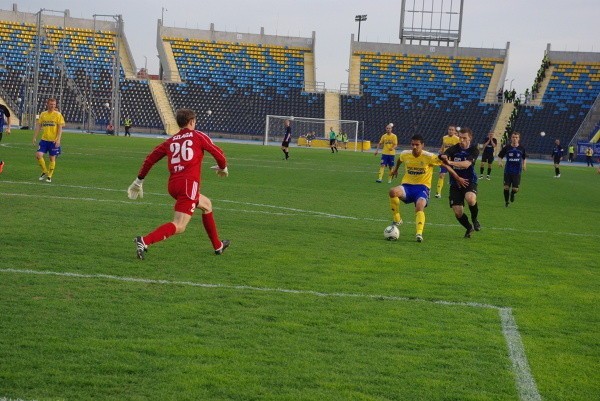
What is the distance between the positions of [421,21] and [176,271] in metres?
71.9

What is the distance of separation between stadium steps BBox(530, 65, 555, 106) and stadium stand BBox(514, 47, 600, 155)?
93mm

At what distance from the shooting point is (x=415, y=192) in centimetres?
1405

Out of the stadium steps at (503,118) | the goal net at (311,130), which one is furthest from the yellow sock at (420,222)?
the stadium steps at (503,118)

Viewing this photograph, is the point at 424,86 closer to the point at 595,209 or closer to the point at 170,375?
the point at 595,209

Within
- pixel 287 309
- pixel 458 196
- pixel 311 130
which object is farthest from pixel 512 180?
pixel 311 130

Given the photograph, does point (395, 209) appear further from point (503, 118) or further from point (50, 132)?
point (503, 118)

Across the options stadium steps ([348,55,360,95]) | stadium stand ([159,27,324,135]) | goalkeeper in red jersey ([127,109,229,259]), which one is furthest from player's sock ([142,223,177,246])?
stadium steps ([348,55,360,95])

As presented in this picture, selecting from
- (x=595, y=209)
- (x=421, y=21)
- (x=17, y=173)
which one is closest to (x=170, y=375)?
(x=17, y=173)

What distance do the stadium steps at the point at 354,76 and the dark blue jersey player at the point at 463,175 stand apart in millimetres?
59569

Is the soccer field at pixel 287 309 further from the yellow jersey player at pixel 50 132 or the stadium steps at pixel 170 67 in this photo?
the stadium steps at pixel 170 67

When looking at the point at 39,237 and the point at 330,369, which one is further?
the point at 39,237

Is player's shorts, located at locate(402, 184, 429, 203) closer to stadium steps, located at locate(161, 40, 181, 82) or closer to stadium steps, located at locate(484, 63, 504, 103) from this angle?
stadium steps, located at locate(484, 63, 504, 103)

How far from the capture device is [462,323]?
25.2 feet

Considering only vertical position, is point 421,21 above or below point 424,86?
above
